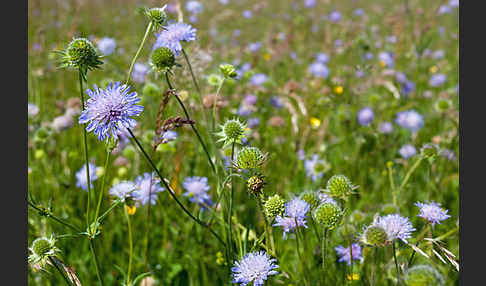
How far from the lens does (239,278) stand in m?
1.07

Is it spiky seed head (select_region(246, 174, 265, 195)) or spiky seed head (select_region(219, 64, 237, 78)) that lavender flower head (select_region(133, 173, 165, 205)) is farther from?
spiky seed head (select_region(246, 174, 265, 195))

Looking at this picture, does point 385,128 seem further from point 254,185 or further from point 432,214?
point 254,185

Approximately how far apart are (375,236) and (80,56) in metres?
1.01

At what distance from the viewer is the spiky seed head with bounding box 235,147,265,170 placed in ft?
3.68

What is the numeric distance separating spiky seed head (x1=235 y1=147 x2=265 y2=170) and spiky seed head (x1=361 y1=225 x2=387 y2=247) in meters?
0.39

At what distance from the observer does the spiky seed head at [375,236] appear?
3.74ft

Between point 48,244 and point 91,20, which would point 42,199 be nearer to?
point 48,244

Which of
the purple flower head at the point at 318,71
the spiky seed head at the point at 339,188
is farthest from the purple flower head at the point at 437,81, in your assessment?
the spiky seed head at the point at 339,188

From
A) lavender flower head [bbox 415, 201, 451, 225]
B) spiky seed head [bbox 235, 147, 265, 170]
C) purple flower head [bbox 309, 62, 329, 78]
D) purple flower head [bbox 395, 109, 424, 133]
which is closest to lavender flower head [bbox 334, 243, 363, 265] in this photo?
lavender flower head [bbox 415, 201, 451, 225]

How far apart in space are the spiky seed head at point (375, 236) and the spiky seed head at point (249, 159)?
39cm

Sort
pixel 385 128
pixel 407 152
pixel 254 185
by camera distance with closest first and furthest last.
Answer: pixel 254 185 → pixel 407 152 → pixel 385 128

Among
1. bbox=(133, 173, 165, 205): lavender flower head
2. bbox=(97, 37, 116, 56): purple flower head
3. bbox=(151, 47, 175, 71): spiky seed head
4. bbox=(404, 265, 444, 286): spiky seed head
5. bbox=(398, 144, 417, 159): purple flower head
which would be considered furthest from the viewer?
bbox=(97, 37, 116, 56): purple flower head

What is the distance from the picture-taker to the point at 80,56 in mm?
1089

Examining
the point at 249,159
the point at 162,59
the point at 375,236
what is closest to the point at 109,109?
the point at 162,59
